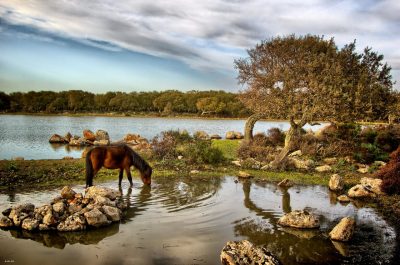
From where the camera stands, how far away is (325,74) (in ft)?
69.1

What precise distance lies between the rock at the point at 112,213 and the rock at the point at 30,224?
186cm

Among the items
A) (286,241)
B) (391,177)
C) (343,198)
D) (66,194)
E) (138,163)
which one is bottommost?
(286,241)

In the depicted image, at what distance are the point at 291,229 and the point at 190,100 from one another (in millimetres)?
115188

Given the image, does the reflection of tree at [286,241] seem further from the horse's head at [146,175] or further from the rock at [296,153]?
the rock at [296,153]

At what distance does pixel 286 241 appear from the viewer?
9.22 m

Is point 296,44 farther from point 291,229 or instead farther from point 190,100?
point 190,100

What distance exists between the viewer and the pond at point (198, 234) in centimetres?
796

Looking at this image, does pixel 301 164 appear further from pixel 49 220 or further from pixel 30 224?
pixel 30 224

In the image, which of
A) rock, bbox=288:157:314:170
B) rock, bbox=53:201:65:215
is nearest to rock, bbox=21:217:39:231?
rock, bbox=53:201:65:215

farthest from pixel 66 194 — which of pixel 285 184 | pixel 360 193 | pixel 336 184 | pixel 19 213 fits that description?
pixel 360 193

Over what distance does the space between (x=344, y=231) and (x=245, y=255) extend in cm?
350

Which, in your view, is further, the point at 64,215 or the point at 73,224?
the point at 64,215

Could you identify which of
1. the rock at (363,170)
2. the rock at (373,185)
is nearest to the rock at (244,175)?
the rock at (373,185)

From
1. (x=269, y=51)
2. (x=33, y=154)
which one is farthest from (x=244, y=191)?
(x=33, y=154)
